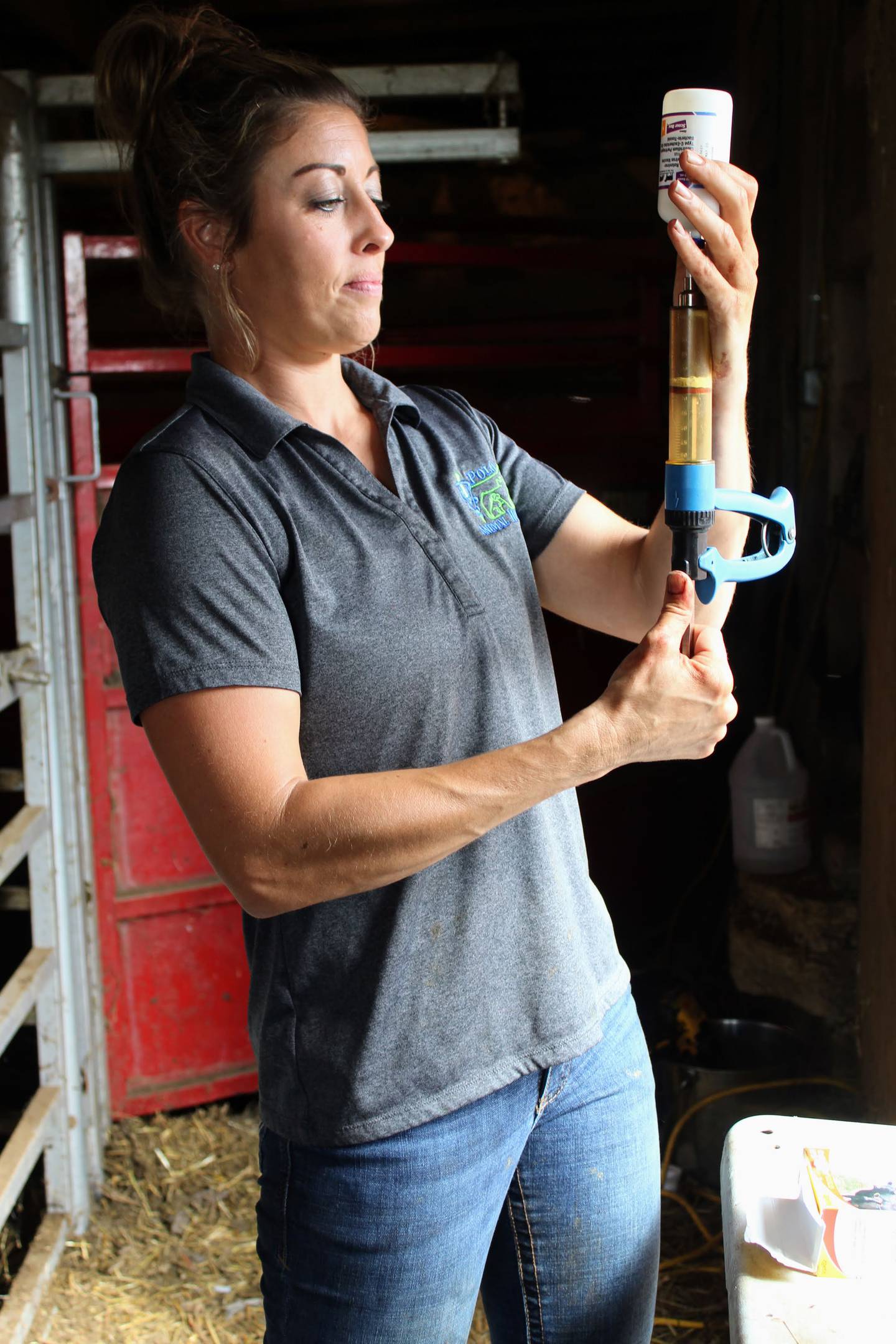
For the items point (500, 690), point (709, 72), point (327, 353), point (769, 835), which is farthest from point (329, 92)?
point (709, 72)

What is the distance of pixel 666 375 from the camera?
3445 mm

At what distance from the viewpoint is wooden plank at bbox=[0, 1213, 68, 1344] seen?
96.7 inches

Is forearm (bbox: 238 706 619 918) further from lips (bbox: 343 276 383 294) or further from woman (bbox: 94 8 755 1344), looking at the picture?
lips (bbox: 343 276 383 294)

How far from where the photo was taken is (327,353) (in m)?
1.40

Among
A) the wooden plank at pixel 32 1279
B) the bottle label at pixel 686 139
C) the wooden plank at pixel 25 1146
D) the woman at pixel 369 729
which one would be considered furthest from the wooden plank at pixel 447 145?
the wooden plank at pixel 32 1279

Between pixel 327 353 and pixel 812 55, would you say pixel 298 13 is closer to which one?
pixel 812 55

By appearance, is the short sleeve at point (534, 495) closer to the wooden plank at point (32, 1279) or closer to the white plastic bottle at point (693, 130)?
the white plastic bottle at point (693, 130)

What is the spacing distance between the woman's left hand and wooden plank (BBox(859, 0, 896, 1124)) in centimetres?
92

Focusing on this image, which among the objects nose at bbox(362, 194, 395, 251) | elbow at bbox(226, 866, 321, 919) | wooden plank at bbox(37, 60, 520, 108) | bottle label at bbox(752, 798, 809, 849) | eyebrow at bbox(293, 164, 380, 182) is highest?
wooden plank at bbox(37, 60, 520, 108)

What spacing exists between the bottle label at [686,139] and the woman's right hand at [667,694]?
359mm

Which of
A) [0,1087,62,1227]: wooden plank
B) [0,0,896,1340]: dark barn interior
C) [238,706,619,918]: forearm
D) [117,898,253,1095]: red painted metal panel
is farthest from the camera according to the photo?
[117,898,253,1095]: red painted metal panel

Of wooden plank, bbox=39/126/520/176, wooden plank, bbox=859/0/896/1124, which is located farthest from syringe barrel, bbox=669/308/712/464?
wooden plank, bbox=39/126/520/176

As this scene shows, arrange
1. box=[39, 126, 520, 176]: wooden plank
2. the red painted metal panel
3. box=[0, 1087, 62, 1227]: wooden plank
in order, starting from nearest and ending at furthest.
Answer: box=[0, 1087, 62, 1227]: wooden plank < box=[39, 126, 520, 176]: wooden plank < the red painted metal panel

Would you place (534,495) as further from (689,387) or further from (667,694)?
(667,694)
